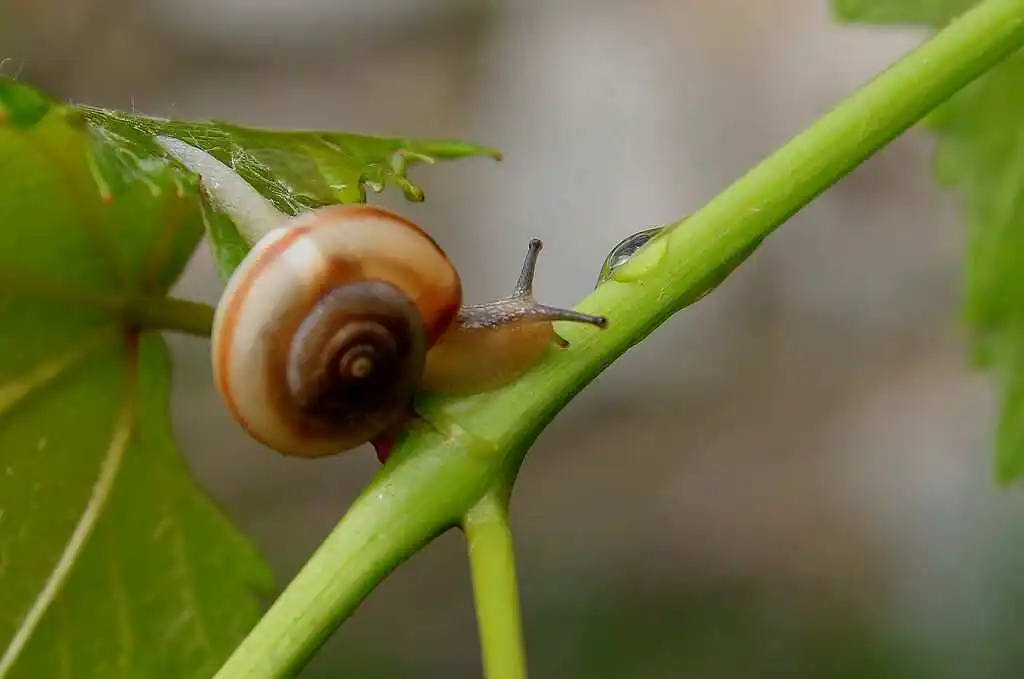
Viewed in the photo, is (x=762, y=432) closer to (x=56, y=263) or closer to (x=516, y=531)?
(x=516, y=531)

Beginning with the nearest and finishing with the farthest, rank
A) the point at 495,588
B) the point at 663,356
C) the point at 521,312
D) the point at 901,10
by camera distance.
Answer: the point at 495,588 < the point at 521,312 < the point at 901,10 < the point at 663,356

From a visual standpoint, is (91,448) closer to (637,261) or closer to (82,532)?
(82,532)

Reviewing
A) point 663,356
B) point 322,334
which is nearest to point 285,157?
point 322,334

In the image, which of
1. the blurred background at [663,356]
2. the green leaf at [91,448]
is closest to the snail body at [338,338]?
the green leaf at [91,448]

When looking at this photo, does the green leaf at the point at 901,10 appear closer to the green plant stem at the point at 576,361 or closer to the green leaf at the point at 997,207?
the green leaf at the point at 997,207

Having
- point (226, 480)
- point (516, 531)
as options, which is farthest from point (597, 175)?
point (226, 480)

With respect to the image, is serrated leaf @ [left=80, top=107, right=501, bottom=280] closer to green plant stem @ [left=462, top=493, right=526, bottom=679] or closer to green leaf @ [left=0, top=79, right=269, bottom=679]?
green leaf @ [left=0, top=79, right=269, bottom=679]
